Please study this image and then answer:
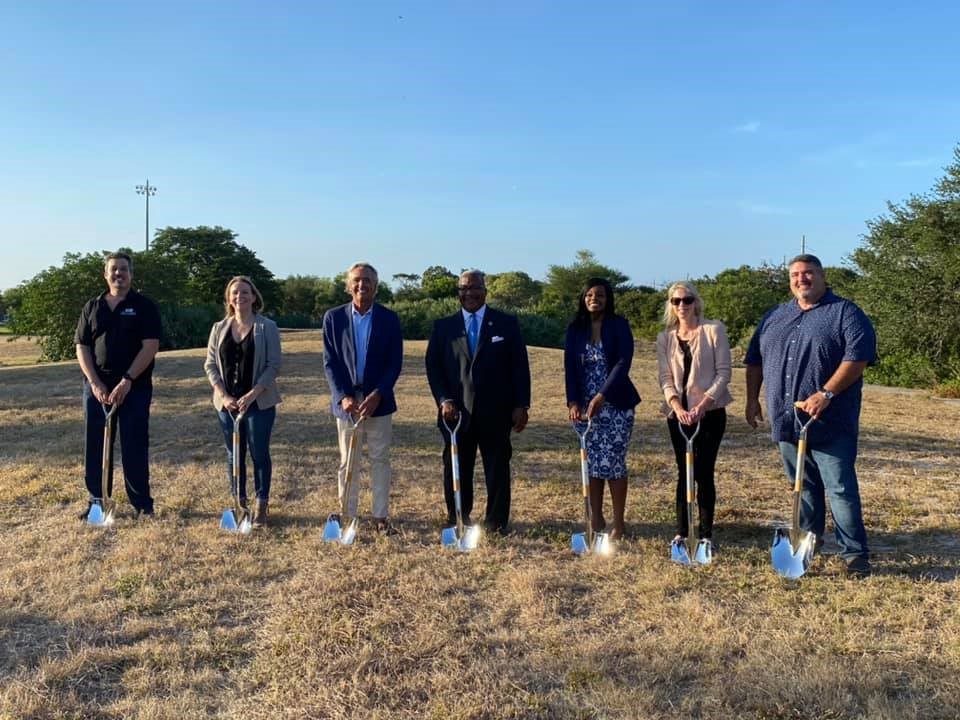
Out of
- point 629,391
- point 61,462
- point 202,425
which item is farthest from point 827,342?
point 202,425

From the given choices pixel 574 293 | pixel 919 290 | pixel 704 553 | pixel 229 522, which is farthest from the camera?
pixel 574 293

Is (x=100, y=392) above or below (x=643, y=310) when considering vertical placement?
below

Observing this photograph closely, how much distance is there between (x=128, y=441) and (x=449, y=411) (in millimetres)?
2333

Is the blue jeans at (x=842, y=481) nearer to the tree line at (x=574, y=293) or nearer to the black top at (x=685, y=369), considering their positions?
the black top at (x=685, y=369)

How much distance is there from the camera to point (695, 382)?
426cm

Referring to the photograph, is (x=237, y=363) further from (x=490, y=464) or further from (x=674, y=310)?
(x=674, y=310)

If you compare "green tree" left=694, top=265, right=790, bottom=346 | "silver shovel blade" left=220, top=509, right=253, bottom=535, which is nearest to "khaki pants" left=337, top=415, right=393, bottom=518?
"silver shovel blade" left=220, top=509, right=253, bottom=535

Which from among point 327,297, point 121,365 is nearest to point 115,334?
point 121,365

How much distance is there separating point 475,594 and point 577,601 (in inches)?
21.3

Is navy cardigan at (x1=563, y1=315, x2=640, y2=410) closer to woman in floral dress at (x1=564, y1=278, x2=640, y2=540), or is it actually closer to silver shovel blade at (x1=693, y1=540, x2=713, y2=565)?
woman in floral dress at (x1=564, y1=278, x2=640, y2=540)

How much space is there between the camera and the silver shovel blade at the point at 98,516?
491 cm

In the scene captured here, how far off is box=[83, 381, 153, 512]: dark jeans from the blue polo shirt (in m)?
4.17

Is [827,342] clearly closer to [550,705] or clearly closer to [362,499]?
[550,705]

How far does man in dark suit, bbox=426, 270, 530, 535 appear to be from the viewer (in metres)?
4.61
